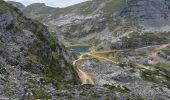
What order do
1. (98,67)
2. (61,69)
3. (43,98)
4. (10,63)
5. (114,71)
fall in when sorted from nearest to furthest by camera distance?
(43,98) → (10,63) → (61,69) → (114,71) → (98,67)

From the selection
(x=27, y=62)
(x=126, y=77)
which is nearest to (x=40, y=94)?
(x=27, y=62)

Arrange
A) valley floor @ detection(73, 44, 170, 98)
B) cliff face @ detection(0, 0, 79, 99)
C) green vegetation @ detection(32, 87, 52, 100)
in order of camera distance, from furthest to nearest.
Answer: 1. valley floor @ detection(73, 44, 170, 98)
2. cliff face @ detection(0, 0, 79, 99)
3. green vegetation @ detection(32, 87, 52, 100)

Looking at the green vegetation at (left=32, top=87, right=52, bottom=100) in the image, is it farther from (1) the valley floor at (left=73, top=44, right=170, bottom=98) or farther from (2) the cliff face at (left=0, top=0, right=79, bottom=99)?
(1) the valley floor at (left=73, top=44, right=170, bottom=98)

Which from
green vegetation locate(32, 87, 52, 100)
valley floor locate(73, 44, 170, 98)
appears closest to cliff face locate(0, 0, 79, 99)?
green vegetation locate(32, 87, 52, 100)

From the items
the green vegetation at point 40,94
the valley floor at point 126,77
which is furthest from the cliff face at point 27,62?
the valley floor at point 126,77

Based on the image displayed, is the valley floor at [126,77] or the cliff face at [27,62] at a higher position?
the cliff face at [27,62]

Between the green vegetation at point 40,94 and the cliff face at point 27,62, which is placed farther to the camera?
the cliff face at point 27,62

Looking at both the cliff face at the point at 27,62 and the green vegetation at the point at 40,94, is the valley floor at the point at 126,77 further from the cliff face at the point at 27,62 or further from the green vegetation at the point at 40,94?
the green vegetation at the point at 40,94

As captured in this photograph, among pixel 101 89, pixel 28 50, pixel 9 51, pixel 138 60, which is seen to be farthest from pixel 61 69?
pixel 138 60

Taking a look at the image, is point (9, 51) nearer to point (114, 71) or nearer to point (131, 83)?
point (131, 83)
